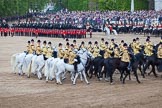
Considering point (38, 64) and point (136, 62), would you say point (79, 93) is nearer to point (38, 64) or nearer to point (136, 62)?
point (136, 62)

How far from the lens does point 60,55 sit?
22172 millimetres

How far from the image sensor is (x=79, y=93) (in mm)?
18750

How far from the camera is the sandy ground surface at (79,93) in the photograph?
1670 cm

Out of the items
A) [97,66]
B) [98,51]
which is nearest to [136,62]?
[97,66]

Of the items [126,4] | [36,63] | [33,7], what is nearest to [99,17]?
[126,4]

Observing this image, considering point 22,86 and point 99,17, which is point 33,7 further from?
point 22,86

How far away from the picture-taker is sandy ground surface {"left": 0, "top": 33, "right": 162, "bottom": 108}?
16.7 meters

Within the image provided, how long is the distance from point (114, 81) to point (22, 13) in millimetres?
66885

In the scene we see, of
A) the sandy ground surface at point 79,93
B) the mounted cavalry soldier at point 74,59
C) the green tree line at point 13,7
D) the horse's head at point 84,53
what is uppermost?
the green tree line at point 13,7

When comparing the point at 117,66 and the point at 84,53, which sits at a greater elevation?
the point at 84,53

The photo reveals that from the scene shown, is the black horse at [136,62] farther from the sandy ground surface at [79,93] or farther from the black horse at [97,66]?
the black horse at [97,66]

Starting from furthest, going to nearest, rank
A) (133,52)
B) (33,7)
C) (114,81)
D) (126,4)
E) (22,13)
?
(33,7), (22,13), (126,4), (133,52), (114,81)

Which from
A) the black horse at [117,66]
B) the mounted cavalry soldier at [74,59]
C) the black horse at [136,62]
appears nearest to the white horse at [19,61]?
the mounted cavalry soldier at [74,59]

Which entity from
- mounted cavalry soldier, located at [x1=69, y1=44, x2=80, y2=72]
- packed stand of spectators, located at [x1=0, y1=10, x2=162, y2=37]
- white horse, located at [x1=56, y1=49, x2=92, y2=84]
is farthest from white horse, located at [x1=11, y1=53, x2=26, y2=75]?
packed stand of spectators, located at [x1=0, y1=10, x2=162, y2=37]
